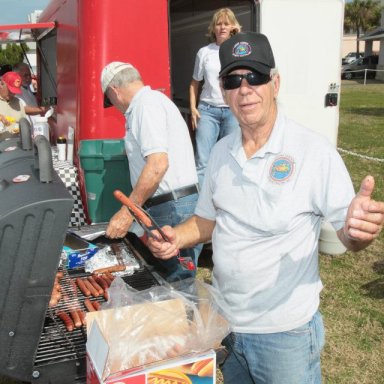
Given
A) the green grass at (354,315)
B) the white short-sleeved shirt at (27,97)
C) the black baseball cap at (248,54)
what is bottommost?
the green grass at (354,315)

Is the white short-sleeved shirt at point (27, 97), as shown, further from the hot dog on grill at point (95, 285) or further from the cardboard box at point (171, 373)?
the cardboard box at point (171, 373)

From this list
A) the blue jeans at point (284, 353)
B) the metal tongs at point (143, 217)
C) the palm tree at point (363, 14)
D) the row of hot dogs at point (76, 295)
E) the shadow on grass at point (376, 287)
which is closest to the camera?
the blue jeans at point (284, 353)

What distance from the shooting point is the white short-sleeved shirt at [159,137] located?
283 centimetres

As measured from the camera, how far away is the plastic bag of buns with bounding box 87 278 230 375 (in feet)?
5.01

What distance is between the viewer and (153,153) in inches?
110

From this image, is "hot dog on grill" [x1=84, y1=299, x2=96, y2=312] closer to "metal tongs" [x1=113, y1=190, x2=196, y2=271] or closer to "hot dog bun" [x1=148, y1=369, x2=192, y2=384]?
"metal tongs" [x1=113, y1=190, x2=196, y2=271]

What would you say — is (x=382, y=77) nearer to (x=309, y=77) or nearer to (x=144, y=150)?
(x=309, y=77)

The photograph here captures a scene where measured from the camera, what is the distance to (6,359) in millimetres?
1743

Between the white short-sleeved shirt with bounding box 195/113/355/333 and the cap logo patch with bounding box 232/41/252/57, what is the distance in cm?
26

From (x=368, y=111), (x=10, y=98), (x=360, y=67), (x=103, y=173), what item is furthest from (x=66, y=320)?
(x=360, y=67)

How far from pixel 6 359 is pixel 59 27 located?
11.7 feet

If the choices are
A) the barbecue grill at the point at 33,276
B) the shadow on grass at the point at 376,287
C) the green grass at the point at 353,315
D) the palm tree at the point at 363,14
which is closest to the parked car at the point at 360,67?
the palm tree at the point at 363,14

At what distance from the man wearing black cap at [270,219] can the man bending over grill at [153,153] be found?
94cm

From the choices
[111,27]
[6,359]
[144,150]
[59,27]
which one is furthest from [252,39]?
[59,27]
